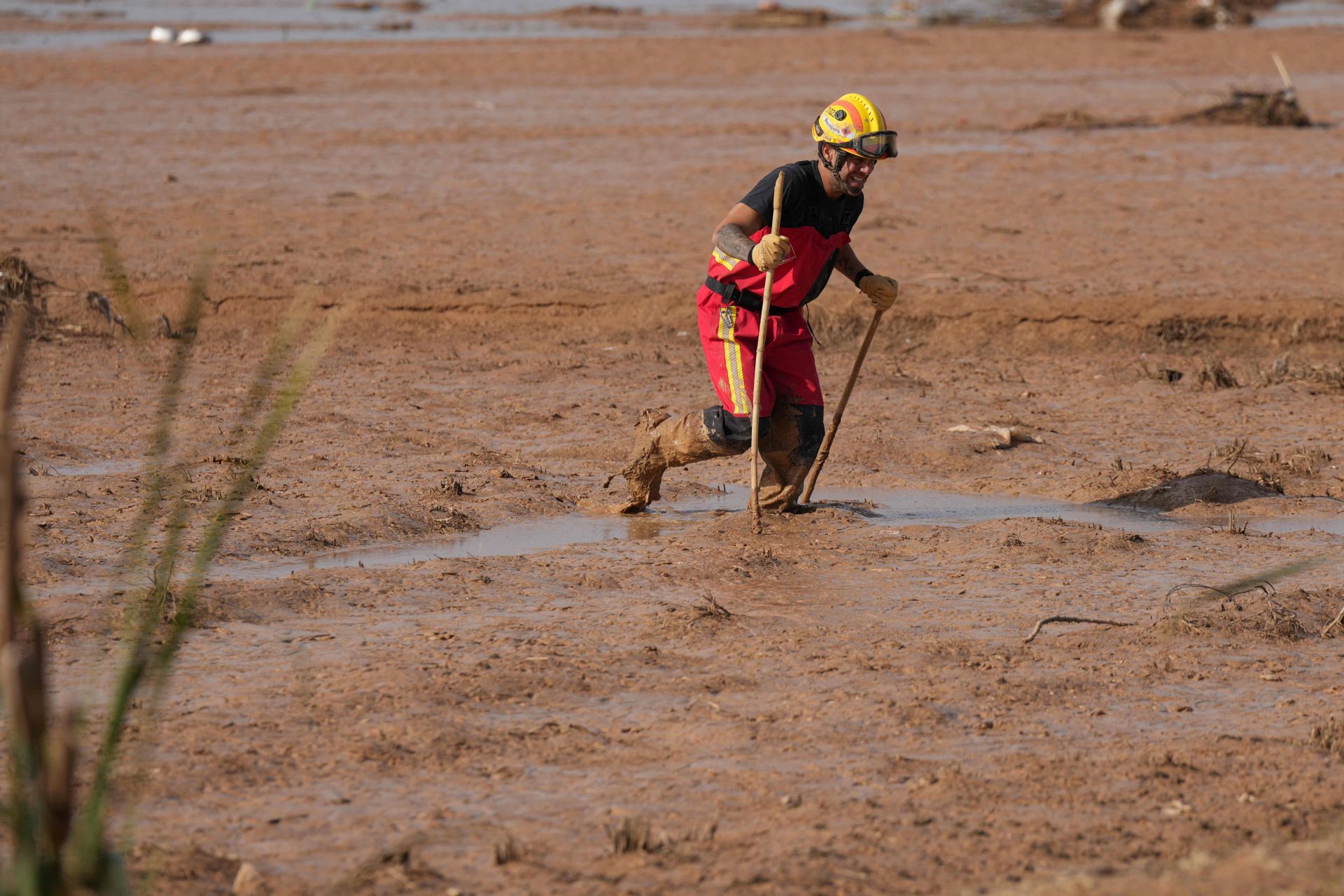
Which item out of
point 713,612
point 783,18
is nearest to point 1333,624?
point 713,612

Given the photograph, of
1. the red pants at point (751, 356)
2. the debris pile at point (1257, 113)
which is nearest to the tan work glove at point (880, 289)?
the red pants at point (751, 356)

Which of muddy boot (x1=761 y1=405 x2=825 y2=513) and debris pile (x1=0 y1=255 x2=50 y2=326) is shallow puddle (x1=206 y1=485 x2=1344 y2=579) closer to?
muddy boot (x1=761 y1=405 x2=825 y2=513)

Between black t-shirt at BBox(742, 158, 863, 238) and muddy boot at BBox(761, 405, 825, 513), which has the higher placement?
black t-shirt at BBox(742, 158, 863, 238)

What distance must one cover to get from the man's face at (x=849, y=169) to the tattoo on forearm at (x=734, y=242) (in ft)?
1.39

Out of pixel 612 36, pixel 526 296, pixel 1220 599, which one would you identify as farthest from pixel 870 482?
pixel 612 36

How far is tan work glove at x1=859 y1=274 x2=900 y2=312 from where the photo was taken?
→ 6.05 metres

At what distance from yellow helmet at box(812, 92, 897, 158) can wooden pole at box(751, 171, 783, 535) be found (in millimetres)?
237

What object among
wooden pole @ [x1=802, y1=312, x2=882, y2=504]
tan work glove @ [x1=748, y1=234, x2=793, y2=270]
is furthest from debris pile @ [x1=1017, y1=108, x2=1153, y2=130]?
tan work glove @ [x1=748, y1=234, x2=793, y2=270]

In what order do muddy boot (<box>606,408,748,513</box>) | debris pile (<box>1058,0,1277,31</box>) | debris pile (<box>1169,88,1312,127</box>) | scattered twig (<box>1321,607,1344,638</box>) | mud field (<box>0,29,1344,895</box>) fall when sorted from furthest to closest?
1. debris pile (<box>1058,0,1277,31</box>)
2. debris pile (<box>1169,88,1312,127</box>)
3. muddy boot (<box>606,408,748,513</box>)
4. scattered twig (<box>1321,607,1344,638</box>)
5. mud field (<box>0,29,1344,895</box>)

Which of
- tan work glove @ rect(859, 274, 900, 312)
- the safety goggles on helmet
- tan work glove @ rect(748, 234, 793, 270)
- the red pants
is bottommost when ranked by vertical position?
the red pants

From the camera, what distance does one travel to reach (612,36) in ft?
92.1

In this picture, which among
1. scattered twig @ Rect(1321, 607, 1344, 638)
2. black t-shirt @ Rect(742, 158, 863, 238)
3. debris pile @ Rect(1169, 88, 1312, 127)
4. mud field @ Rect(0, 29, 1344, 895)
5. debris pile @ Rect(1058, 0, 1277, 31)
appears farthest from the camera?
debris pile @ Rect(1058, 0, 1277, 31)

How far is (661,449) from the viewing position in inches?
244

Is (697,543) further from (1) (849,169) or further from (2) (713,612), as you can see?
(1) (849,169)
